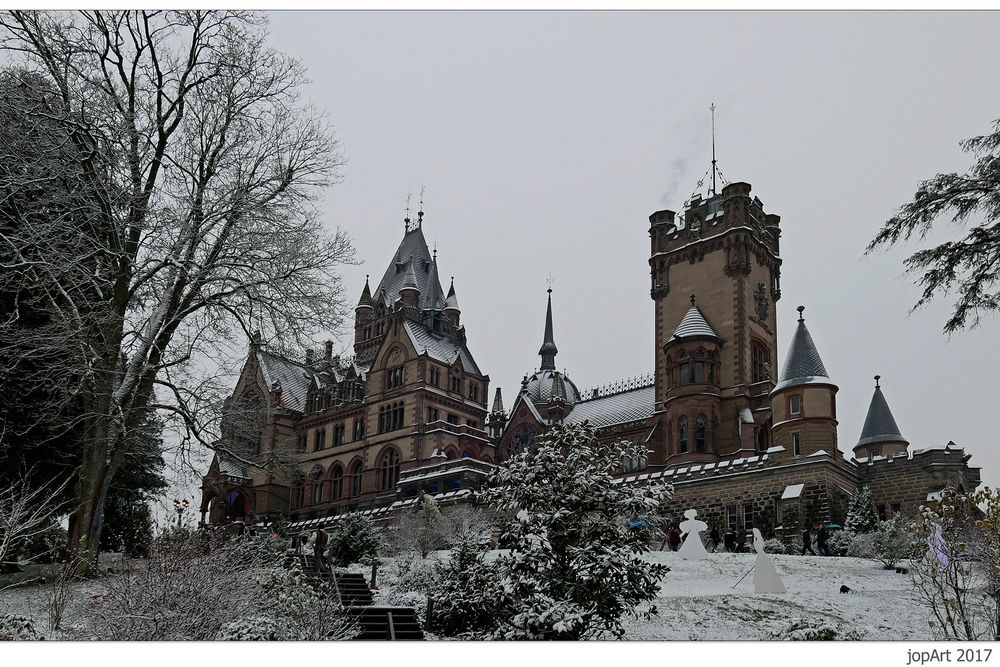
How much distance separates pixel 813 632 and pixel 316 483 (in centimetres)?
3576

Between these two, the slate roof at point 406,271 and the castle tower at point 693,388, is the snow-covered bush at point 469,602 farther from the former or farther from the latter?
the slate roof at point 406,271

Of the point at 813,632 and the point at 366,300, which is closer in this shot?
the point at 813,632

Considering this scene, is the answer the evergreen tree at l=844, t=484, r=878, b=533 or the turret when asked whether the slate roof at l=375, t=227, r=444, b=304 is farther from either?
the evergreen tree at l=844, t=484, r=878, b=533

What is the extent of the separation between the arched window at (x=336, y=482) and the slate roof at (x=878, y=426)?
75.5ft

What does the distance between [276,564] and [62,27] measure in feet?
36.6

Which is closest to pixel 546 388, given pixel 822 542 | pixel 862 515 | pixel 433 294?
pixel 433 294

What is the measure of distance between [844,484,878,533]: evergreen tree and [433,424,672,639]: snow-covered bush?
12.5 metres

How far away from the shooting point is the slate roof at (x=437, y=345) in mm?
46684

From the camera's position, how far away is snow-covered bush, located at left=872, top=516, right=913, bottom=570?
22453mm

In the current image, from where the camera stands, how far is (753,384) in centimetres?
3891

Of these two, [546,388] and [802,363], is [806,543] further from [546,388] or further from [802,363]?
[546,388]

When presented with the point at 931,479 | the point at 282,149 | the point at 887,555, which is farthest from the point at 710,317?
the point at 282,149

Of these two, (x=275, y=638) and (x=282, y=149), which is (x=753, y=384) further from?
(x=275, y=638)

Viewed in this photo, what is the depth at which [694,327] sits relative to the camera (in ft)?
129
